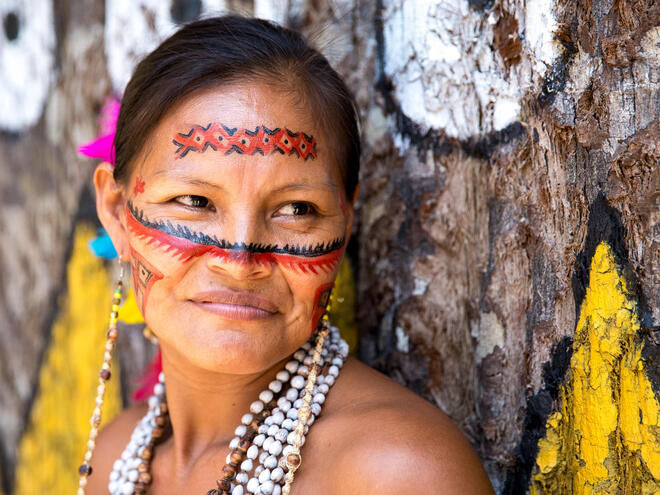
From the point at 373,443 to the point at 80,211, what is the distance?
2.09m

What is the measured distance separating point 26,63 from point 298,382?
2229 millimetres

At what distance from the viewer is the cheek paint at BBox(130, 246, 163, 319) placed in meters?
1.74

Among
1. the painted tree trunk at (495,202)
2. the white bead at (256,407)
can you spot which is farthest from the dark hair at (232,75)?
the white bead at (256,407)

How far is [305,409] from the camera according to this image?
1.68 metres

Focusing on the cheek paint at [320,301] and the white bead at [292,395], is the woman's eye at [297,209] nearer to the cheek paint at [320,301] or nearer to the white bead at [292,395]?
the cheek paint at [320,301]

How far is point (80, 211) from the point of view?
3066mm

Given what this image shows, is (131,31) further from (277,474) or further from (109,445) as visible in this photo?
(277,474)

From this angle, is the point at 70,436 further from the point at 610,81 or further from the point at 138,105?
the point at 610,81

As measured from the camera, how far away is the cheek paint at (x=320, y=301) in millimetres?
1761

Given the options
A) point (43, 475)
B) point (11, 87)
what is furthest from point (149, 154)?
point (43, 475)

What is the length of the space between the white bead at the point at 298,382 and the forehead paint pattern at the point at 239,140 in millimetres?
591

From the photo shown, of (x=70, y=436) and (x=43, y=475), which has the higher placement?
(x=70, y=436)

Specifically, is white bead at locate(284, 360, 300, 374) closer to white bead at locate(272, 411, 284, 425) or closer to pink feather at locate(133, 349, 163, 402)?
white bead at locate(272, 411, 284, 425)

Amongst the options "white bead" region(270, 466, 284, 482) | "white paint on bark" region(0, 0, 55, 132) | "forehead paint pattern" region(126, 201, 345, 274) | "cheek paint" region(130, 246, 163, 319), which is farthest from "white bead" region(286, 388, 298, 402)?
"white paint on bark" region(0, 0, 55, 132)
